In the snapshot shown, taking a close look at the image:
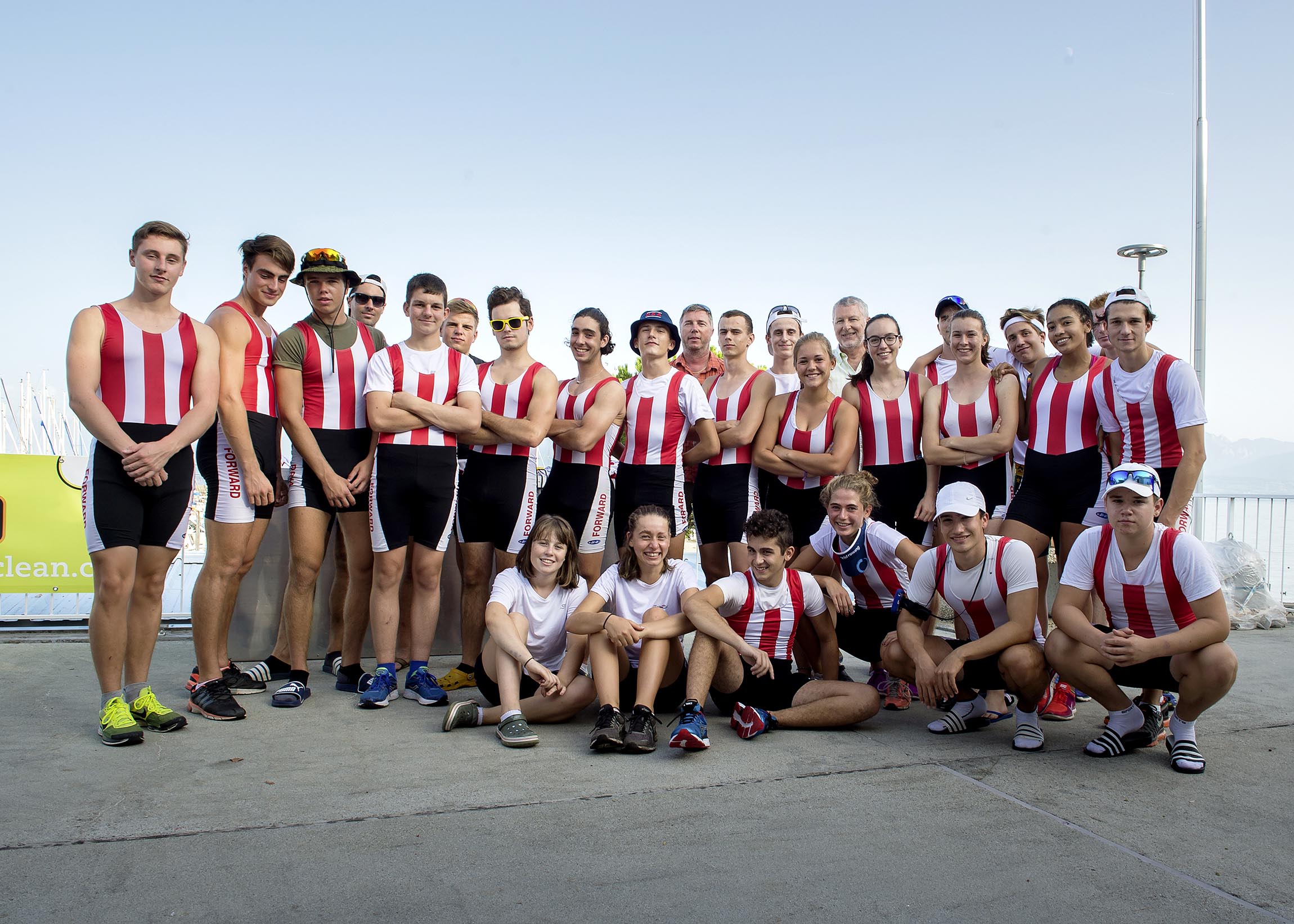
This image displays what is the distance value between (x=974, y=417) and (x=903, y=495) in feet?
1.77

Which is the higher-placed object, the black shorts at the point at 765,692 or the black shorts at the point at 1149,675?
the black shorts at the point at 1149,675

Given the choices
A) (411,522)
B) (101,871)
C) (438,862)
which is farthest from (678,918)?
(411,522)

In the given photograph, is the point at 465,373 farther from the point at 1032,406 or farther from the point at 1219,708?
the point at 1219,708

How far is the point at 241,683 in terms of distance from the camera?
14.5 feet

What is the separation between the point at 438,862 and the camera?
7.78 feet

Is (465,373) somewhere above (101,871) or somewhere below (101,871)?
above

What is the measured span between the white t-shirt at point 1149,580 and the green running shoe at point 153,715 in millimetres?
3628

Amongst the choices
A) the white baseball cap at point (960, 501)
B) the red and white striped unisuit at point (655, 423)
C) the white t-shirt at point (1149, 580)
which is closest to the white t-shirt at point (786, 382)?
the red and white striped unisuit at point (655, 423)

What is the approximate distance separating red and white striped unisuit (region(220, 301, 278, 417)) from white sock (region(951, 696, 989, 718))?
3439 millimetres

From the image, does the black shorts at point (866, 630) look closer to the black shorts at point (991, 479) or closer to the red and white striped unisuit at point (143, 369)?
the black shorts at point (991, 479)

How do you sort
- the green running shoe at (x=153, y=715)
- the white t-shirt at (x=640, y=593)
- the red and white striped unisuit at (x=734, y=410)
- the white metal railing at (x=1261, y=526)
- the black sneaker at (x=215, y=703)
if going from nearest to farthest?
the green running shoe at (x=153, y=715) → the black sneaker at (x=215, y=703) → the white t-shirt at (x=640, y=593) → the red and white striped unisuit at (x=734, y=410) → the white metal railing at (x=1261, y=526)

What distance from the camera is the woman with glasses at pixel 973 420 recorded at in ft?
15.3

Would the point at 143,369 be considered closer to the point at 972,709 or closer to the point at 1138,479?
the point at 972,709

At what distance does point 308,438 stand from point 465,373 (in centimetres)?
81
